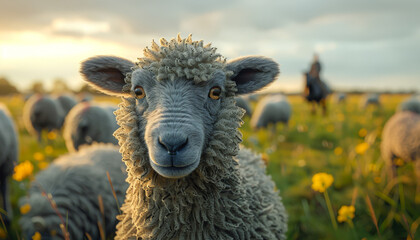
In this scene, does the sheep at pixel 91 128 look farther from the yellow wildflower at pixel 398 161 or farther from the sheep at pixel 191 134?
the yellow wildflower at pixel 398 161

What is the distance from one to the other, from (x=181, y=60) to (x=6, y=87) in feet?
256

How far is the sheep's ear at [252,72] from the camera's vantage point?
1.97 m

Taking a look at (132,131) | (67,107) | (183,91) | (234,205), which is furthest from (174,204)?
(67,107)

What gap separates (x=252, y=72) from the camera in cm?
206

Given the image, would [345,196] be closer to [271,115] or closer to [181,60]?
[181,60]

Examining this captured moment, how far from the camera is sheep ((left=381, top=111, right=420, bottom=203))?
13.9ft

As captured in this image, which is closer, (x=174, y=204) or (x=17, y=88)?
(x=174, y=204)

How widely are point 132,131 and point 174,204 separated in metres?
0.55

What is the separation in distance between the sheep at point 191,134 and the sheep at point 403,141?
3.60m

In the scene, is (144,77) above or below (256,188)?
above

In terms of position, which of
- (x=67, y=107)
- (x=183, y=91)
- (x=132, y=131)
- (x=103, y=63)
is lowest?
(x=67, y=107)

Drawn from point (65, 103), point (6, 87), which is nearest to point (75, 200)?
point (65, 103)

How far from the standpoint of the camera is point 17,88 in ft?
212

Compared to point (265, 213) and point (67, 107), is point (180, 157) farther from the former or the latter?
point (67, 107)
